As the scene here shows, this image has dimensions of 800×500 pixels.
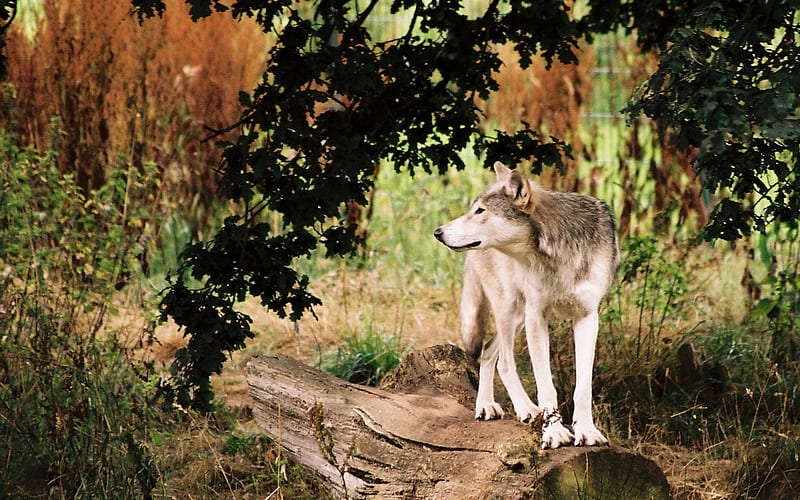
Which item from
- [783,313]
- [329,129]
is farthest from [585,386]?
[783,313]

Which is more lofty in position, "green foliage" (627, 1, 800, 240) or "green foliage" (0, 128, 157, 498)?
"green foliage" (627, 1, 800, 240)

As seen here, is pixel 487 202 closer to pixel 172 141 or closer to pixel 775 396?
pixel 775 396

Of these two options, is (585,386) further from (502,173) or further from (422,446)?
(502,173)

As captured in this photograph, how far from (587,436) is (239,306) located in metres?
4.05

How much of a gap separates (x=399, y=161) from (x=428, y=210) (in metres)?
4.02

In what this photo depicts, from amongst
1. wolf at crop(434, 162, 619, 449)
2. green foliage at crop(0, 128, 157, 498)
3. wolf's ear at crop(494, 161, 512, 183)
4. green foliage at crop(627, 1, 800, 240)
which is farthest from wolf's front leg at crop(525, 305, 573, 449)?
green foliage at crop(0, 128, 157, 498)

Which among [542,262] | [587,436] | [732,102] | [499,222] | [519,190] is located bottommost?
[587,436]

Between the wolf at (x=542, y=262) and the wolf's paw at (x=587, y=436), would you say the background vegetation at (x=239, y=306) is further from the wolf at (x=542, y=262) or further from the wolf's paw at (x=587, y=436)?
the wolf's paw at (x=587, y=436)

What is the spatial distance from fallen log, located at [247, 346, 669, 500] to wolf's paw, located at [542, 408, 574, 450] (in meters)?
0.06

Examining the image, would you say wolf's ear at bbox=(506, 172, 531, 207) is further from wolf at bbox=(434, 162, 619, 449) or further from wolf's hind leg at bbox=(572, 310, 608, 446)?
wolf's hind leg at bbox=(572, 310, 608, 446)

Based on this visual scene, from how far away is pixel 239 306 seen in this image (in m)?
7.20

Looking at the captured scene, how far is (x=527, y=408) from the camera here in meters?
4.36

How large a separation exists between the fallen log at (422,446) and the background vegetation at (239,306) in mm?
304

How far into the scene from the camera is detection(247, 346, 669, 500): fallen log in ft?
11.5
